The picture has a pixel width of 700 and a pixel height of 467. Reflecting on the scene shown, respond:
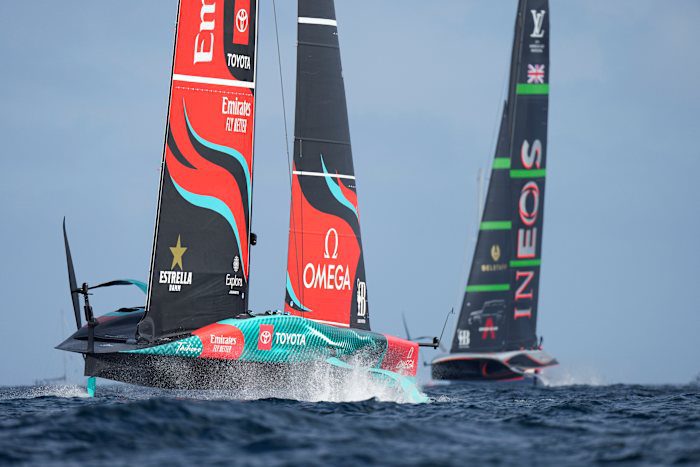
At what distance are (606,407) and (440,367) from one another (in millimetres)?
24281

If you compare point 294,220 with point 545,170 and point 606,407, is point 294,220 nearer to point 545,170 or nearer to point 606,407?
point 606,407

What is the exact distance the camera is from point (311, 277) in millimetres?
Result: 21828

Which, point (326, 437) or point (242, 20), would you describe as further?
point (242, 20)

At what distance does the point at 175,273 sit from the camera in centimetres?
1841

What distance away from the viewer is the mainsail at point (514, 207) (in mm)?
41625

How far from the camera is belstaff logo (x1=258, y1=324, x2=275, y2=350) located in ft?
58.6

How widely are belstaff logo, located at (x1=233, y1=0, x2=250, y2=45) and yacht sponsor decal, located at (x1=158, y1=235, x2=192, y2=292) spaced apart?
3.82 metres

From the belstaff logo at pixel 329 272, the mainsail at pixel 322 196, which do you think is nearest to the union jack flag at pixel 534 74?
the mainsail at pixel 322 196

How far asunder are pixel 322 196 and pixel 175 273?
4.58 metres

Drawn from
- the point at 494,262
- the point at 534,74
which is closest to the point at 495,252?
the point at 494,262

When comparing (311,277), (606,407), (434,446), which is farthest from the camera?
(311,277)

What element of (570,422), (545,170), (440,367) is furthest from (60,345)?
(545,170)

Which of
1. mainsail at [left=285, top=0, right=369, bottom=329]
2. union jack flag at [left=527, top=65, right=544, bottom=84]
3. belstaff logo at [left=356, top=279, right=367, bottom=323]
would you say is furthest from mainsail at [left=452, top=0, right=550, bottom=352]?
mainsail at [left=285, top=0, right=369, bottom=329]

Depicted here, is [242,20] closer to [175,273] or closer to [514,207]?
[175,273]
